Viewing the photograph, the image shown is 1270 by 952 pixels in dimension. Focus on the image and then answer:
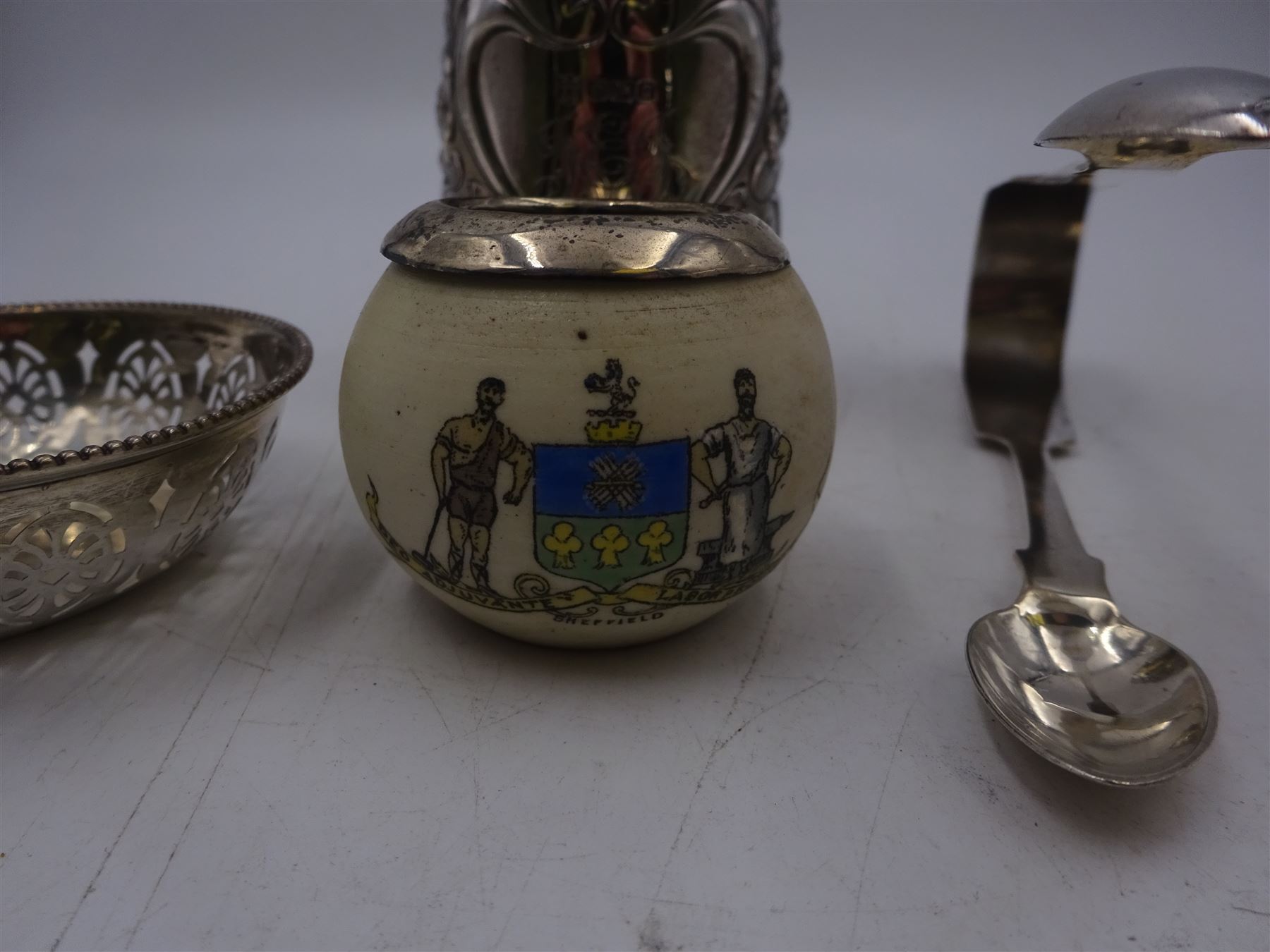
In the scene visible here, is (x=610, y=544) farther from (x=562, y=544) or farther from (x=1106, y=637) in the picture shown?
(x=1106, y=637)

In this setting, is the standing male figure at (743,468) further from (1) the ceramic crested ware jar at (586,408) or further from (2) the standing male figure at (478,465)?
(2) the standing male figure at (478,465)

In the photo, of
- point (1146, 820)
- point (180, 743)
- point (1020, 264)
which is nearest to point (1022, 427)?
point (1020, 264)

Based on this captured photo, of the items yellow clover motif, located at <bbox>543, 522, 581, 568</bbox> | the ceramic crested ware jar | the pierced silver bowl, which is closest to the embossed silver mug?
the pierced silver bowl

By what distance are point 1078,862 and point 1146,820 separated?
0.07m

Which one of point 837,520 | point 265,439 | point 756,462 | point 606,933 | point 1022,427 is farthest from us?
point 1022,427

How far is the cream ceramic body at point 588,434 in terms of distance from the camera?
587mm

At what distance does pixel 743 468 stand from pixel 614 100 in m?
0.70

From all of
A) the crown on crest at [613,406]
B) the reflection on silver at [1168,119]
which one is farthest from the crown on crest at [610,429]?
the reflection on silver at [1168,119]

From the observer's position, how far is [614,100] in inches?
44.1

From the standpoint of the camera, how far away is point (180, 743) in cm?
65

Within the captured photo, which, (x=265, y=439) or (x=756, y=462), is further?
(x=265, y=439)

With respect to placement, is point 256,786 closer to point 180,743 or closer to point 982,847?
point 180,743

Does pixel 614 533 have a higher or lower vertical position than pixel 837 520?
higher

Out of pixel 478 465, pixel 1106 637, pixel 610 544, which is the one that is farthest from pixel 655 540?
pixel 1106 637
